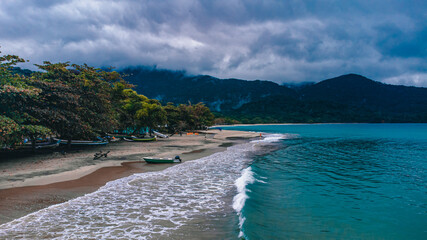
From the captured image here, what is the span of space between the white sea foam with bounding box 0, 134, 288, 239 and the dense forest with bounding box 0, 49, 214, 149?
10.6m

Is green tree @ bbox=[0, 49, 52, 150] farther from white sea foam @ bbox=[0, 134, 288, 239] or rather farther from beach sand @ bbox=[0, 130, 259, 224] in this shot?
white sea foam @ bbox=[0, 134, 288, 239]

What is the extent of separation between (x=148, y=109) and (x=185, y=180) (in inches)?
1267

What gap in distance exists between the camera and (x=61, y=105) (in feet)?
79.6

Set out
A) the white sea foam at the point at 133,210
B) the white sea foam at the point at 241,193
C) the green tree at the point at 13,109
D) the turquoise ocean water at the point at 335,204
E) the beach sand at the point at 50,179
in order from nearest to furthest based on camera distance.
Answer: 1. the white sea foam at the point at 133,210
2. the turquoise ocean water at the point at 335,204
3. the white sea foam at the point at 241,193
4. the beach sand at the point at 50,179
5. the green tree at the point at 13,109

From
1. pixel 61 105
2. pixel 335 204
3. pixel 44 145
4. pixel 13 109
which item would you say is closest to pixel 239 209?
pixel 335 204

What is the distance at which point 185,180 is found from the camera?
52.8 feet

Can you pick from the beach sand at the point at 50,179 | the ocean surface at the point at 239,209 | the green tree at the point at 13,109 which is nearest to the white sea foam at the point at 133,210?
the ocean surface at the point at 239,209

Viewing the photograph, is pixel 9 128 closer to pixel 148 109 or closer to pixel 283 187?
pixel 283 187

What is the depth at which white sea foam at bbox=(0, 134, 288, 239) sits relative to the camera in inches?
321

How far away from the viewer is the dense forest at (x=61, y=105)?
61.6 feet

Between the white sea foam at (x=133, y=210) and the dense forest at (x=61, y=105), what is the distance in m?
10.6

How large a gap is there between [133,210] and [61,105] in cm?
1972

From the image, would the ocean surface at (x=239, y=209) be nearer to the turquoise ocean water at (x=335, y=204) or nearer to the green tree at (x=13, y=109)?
the turquoise ocean water at (x=335, y=204)

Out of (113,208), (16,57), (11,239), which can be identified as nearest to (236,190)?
(113,208)
